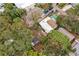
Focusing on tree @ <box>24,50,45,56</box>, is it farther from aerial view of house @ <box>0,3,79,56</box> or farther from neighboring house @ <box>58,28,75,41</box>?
neighboring house @ <box>58,28,75,41</box>

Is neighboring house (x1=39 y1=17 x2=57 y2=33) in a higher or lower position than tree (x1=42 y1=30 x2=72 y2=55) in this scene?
higher

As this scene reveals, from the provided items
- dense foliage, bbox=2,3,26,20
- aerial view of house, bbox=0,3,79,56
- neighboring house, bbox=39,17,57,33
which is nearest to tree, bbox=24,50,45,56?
aerial view of house, bbox=0,3,79,56

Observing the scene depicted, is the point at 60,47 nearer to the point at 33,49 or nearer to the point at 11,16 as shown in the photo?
the point at 33,49

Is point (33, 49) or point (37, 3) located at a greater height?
point (37, 3)

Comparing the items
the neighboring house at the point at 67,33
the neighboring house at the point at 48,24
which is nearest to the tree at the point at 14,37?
the neighboring house at the point at 48,24

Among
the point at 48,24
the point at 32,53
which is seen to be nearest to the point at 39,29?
the point at 48,24

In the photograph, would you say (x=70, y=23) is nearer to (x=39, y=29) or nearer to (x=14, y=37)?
(x=39, y=29)

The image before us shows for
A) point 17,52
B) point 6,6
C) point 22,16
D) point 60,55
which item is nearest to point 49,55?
point 60,55
